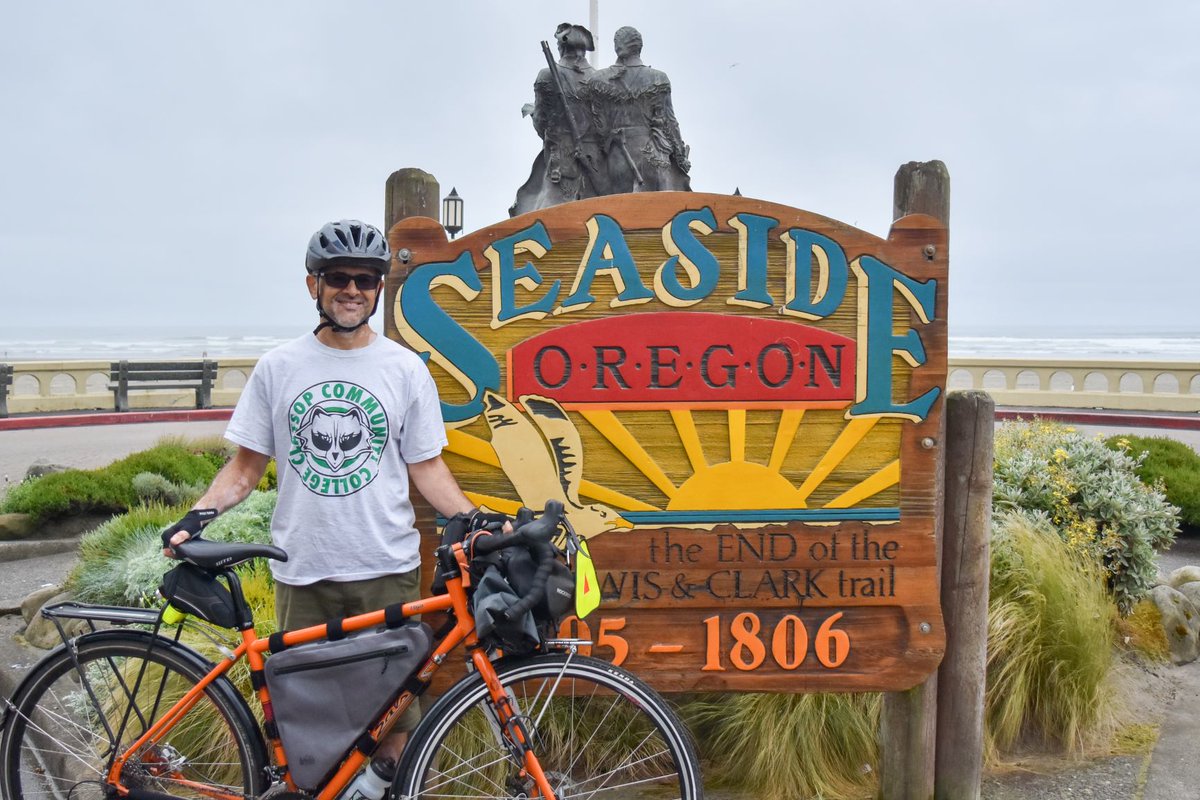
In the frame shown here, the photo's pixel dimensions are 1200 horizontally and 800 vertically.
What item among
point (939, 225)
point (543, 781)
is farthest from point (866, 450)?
point (543, 781)

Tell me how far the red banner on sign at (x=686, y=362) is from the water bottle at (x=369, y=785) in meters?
1.23

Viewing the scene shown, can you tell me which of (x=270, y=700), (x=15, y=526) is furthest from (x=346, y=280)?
(x=15, y=526)

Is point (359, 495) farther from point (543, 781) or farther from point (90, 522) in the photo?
point (90, 522)

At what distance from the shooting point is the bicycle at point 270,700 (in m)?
2.55

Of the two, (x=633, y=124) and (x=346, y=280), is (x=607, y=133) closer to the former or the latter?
(x=633, y=124)

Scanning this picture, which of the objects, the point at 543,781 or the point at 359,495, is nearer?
the point at 543,781

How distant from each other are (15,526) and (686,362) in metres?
6.69

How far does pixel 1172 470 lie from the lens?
7859 millimetres

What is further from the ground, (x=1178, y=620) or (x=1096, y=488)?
(x=1096, y=488)

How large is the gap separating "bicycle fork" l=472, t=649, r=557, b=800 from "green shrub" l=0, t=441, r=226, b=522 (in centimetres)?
574

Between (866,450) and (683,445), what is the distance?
2.02 ft

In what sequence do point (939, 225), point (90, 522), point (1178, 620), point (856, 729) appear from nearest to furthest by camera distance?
point (939, 225) < point (856, 729) < point (1178, 620) < point (90, 522)

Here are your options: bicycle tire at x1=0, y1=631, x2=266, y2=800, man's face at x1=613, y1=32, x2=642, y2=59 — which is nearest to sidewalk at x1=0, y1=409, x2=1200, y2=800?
bicycle tire at x1=0, y1=631, x2=266, y2=800

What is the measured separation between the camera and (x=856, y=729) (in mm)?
3674
